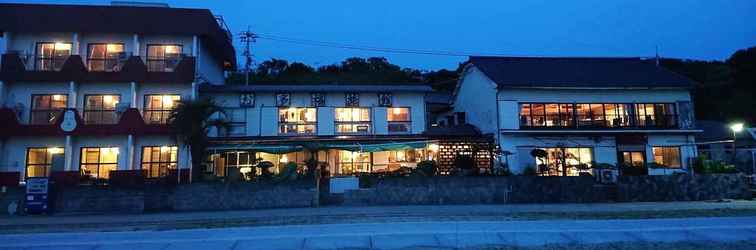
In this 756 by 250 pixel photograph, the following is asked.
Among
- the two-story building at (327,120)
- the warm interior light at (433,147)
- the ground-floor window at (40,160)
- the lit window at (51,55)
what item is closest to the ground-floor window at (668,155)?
the warm interior light at (433,147)

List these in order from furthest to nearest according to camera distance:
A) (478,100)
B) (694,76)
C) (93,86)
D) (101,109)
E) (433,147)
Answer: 1. (694,76)
2. (478,100)
3. (433,147)
4. (93,86)
5. (101,109)

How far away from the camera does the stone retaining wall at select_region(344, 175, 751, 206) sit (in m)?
18.4

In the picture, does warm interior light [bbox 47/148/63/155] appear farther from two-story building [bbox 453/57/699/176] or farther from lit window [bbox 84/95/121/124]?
two-story building [bbox 453/57/699/176]

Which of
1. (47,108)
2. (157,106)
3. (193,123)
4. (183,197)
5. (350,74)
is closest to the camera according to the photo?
(183,197)

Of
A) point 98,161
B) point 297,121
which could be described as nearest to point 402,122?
point 297,121

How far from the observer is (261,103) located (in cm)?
2486

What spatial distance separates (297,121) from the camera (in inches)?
989

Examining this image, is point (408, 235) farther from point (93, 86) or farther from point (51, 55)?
point (51, 55)

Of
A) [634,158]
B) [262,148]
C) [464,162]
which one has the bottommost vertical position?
[464,162]

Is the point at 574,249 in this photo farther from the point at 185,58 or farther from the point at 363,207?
the point at 185,58

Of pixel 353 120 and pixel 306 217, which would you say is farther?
pixel 353 120

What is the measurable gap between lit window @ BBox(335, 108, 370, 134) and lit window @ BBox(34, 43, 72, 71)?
1520 cm

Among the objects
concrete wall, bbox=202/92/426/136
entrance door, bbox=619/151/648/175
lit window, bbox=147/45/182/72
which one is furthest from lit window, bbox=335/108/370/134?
entrance door, bbox=619/151/648/175

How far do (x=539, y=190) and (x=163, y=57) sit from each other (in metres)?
21.2
